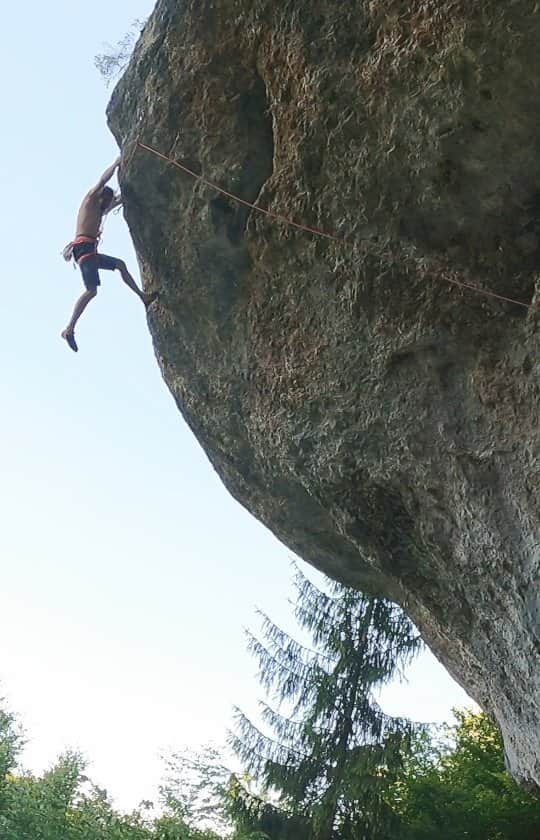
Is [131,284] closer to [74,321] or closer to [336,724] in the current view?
[74,321]

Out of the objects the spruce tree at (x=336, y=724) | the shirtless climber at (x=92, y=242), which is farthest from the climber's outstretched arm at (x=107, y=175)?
the spruce tree at (x=336, y=724)

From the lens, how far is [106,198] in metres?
7.01

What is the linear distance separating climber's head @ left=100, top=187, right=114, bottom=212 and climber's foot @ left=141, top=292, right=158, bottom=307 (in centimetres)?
101

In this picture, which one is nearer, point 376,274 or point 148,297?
point 376,274

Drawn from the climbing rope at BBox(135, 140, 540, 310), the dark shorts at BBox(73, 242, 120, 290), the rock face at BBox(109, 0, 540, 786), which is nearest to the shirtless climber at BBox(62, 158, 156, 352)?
the dark shorts at BBox(73, 242, 120, 290)

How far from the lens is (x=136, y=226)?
6.34 metres

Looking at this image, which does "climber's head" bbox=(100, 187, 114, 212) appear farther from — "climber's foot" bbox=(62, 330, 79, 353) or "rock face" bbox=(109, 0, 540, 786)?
"climber's foot" bbox=(62, 330, 79, 353)

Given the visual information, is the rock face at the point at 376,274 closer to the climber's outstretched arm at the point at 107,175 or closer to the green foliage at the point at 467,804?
the climber's outstretched arm at the point at 107,175

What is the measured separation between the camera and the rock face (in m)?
4.24

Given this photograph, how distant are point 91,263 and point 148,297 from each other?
32.7 inches

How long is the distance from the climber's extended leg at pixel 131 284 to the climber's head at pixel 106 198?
0.51 meters

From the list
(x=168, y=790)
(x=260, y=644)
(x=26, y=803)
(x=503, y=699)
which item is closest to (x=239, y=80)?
(x=503, y=699)

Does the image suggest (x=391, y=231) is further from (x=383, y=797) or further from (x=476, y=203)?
(x=383, y=797)

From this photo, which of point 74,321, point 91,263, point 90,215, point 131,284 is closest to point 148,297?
point 131,284
